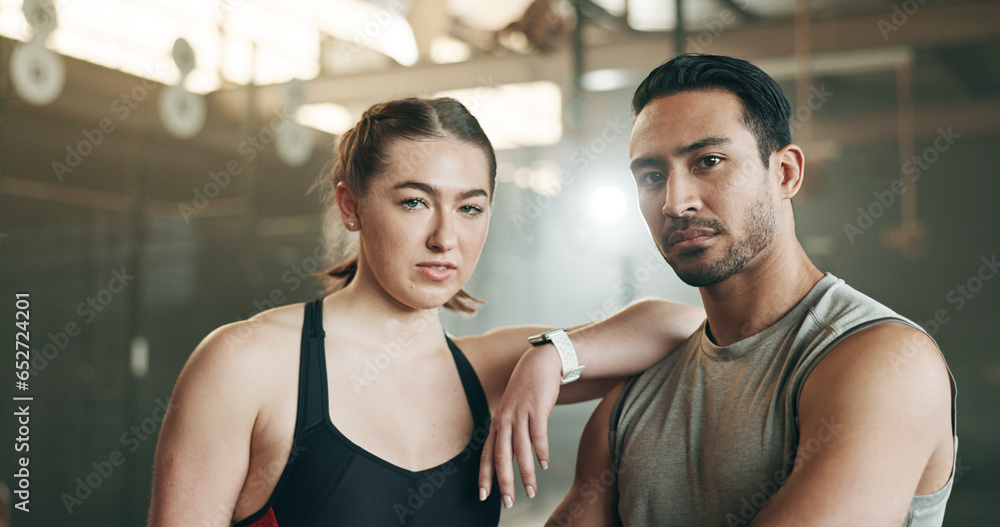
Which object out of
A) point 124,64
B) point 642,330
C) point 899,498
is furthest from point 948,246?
point 124,64

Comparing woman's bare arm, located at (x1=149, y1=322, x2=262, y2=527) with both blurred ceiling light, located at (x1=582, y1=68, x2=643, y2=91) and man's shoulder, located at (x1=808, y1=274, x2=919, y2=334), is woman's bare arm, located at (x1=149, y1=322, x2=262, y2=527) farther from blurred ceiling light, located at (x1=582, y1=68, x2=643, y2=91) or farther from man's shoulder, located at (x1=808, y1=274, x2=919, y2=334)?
blurred ceiling light, located at (x1=582, y1=68, x2=643, y2=91)

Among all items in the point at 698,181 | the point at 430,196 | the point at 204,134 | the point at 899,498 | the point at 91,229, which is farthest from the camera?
the point at 204,134

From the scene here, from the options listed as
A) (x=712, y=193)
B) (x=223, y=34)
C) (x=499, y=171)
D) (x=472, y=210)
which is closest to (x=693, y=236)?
(x=712, y=193)

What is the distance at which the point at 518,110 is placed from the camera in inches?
194

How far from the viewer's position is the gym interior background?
3662 mm

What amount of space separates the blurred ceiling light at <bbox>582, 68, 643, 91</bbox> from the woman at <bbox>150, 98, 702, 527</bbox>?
347cm

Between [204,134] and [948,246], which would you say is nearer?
[204,134]

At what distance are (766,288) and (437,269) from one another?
59cm

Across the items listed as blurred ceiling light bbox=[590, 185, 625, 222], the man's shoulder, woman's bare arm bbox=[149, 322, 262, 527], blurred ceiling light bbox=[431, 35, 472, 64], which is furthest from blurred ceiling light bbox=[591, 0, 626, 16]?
woman's bare arm bbox=[149, 322, 262, 527]

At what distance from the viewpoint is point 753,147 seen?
1216 mm

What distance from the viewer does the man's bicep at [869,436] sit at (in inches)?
36.3

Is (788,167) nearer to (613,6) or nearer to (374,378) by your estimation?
(374,378)

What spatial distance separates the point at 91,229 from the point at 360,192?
298 centimetres

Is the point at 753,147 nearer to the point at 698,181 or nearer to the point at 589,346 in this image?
the point at 698,181
